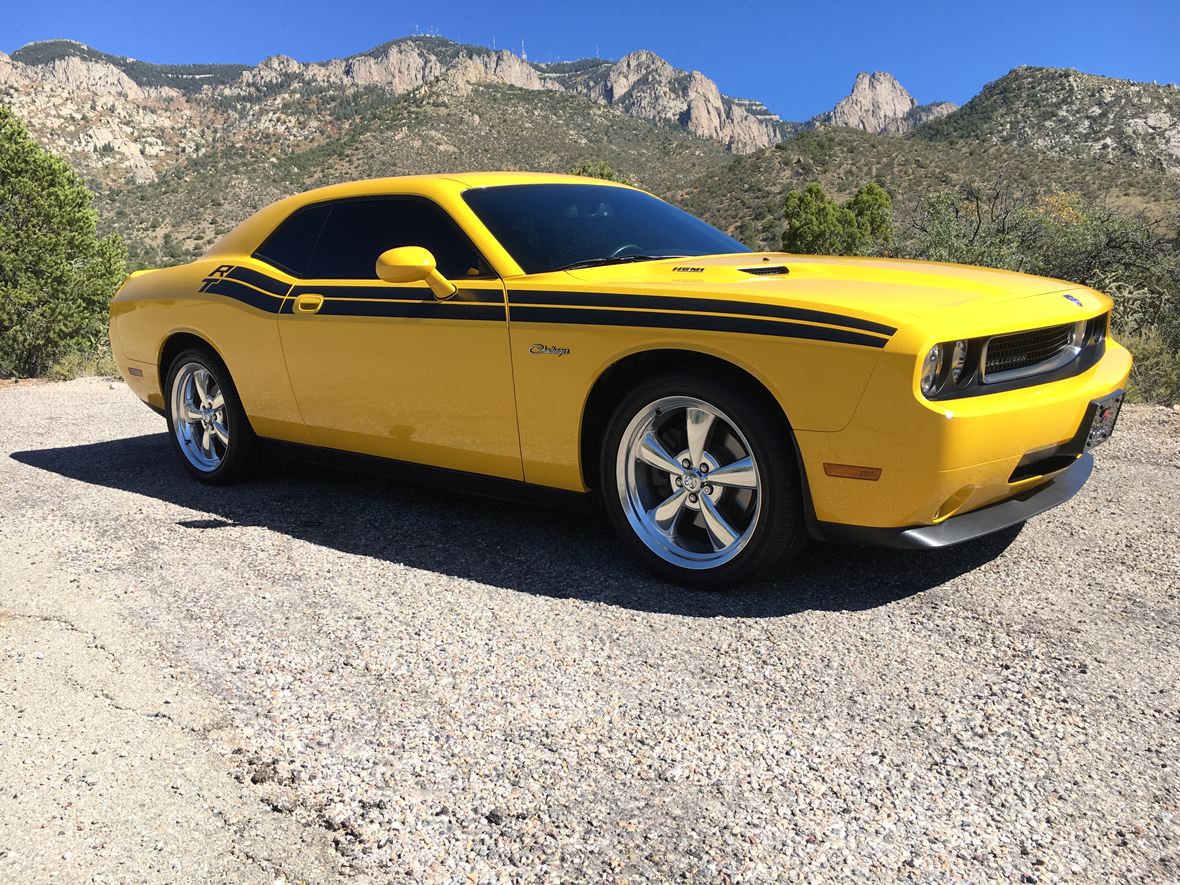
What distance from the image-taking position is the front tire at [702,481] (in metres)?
3.10

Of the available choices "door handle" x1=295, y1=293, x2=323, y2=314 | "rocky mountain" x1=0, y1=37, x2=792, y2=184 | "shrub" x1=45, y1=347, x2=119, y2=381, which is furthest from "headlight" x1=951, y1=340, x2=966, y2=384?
"rocky mountain" x1=0, y1=37, x2=792, y2=184

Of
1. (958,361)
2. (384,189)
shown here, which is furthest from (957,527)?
(384,189)

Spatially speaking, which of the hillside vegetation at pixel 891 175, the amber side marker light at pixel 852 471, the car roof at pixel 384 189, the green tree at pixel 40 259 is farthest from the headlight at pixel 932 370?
the hillside vegetation at pixel 891 175

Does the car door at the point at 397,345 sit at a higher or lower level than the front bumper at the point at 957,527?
higher

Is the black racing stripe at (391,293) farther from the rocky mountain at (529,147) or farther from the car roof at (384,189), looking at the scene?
the rocky mountain at (529,147)

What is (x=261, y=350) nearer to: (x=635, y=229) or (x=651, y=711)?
(x=635, y=229)

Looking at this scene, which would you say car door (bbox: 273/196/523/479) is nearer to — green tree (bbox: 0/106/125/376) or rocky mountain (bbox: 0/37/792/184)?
green tree (bbox: 0/106/125/376)

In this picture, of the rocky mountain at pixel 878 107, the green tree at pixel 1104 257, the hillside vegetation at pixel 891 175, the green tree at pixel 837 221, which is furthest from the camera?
the rocky mountain at pixel 878 107

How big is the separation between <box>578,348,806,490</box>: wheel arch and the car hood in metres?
0.23

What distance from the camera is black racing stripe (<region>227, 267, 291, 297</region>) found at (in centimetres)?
450

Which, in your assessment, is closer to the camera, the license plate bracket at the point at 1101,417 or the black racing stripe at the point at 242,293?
the license plate bracket at the point at 1101,417

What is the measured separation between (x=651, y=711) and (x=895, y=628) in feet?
3.24

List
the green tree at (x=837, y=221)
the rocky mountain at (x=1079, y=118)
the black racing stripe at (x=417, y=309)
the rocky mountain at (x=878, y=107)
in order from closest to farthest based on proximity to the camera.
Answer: the black racing stripe at (x=417, y=309) < the green tree at (x=837, y=221) < the rocky mountain at (x=1079, y=118) < the rocky mountain at (x=878, y=107)

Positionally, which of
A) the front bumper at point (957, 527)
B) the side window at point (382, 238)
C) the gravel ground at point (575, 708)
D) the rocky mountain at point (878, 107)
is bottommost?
the rocky mountain at point (878, 107)
